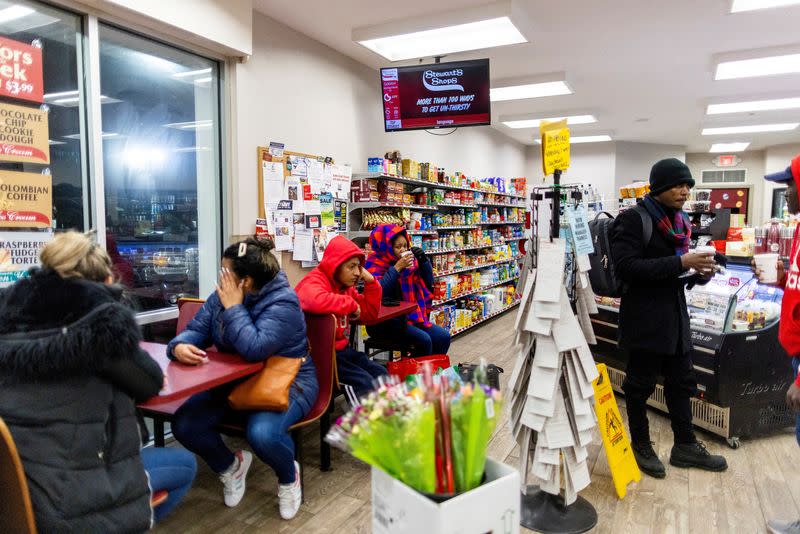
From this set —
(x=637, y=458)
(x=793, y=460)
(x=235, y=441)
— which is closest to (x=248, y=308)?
(x=235, y=441)

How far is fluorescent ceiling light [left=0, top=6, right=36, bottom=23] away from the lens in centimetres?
272

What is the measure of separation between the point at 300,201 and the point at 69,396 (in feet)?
10.5

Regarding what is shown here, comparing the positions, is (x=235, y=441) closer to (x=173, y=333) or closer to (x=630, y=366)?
(x=173, y=333)

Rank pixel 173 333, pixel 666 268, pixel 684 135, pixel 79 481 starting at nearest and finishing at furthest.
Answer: pixel 79 481
pixel 666 268
pixel 173 333
pixel 684 135

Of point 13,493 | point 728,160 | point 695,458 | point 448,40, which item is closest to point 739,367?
point 695,458

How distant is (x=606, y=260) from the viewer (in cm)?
329

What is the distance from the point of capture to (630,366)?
10.0 feet

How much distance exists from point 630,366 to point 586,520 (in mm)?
949

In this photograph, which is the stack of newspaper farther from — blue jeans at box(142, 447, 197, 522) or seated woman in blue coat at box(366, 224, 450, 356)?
seated woman in blue coat at box(366, 224, 450, 356)

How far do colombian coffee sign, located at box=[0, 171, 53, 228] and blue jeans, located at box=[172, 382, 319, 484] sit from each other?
52.4 inches

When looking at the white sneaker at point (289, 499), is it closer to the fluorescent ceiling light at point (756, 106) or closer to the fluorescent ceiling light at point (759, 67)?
the fluorescent ceiling light at point (759, 67)

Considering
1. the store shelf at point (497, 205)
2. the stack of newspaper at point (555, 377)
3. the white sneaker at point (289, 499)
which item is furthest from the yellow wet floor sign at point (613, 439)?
the store shelf at point (497, 205)

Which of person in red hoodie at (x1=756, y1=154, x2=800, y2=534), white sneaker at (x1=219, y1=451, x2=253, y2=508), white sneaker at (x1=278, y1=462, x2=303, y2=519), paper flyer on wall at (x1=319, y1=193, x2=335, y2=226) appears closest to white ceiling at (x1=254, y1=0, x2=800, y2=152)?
paper flyer on wall at (x1=319, y1=193, x2=335, y2=226)

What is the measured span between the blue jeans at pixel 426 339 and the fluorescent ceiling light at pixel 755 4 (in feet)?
11.4
